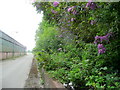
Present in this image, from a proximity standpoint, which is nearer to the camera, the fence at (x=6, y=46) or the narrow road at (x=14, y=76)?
the narrow road at (x=14, y=76)

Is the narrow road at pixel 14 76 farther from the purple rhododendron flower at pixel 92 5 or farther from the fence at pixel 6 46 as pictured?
the fence at pixel 6 46

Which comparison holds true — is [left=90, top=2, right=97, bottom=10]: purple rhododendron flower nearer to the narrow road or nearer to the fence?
the narrow road

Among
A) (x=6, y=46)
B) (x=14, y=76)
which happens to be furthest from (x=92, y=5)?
(x=6, y=46)

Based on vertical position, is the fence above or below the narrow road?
above

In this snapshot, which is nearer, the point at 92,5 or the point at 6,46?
the point at 92,5

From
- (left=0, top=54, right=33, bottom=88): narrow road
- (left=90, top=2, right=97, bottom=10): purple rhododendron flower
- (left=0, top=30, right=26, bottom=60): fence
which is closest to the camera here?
(left=90, top=2, right=97, bottom=10): purple rhododendron flower

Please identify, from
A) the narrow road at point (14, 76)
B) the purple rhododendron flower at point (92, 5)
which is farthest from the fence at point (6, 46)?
the purple rhododendron flower at point (92, 5)

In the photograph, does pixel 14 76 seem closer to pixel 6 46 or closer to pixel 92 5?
pixel 92 5

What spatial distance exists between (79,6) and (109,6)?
0.51 meters

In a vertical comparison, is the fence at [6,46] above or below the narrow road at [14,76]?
above

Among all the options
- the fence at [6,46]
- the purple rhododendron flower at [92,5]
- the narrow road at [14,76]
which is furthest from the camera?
the fence at [6,46]

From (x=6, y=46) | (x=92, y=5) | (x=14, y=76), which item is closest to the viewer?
(x=92, y=5)

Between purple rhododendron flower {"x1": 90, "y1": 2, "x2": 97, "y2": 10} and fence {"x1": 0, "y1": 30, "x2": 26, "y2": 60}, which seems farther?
fence {"x1": 0, "y1": 30, "x2": 26, "y2": 60}

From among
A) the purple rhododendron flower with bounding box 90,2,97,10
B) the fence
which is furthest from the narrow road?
the fence
